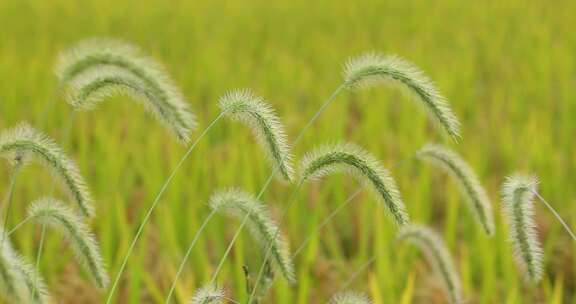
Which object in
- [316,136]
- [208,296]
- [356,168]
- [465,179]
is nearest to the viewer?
[208,296]

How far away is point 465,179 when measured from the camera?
1.49 meters

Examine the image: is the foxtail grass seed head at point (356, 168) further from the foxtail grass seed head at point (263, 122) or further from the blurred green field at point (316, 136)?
the blurred green field at point (316, 136)

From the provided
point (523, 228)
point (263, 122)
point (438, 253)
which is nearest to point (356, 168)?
point (263, 122)

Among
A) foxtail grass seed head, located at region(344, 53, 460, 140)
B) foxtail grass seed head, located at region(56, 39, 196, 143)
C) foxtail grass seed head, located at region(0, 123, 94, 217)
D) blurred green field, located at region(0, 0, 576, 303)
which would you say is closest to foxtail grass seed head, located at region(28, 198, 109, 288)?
foxtail grass seed head, located at region(0, 123, 94, 217)

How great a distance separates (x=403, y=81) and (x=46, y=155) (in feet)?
1.57

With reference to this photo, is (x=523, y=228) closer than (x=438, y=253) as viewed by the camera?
Yes

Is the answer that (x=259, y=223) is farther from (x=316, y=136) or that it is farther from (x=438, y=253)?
(x=316, y=136)

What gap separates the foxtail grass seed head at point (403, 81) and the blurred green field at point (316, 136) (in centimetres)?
42

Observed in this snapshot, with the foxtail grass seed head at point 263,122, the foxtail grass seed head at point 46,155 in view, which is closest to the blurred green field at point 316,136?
the foxtail grass seed head at point 263,122

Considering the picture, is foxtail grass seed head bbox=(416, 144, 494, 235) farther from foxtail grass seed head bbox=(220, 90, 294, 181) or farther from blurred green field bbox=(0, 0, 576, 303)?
foxtail grass seed head bbox=(220, 90, 294, 181)

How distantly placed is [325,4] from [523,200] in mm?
7346

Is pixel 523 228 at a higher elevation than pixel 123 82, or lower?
lower

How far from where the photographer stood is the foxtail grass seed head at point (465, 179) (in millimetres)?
1473

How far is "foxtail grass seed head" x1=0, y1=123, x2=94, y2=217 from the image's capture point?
43.2 inches
